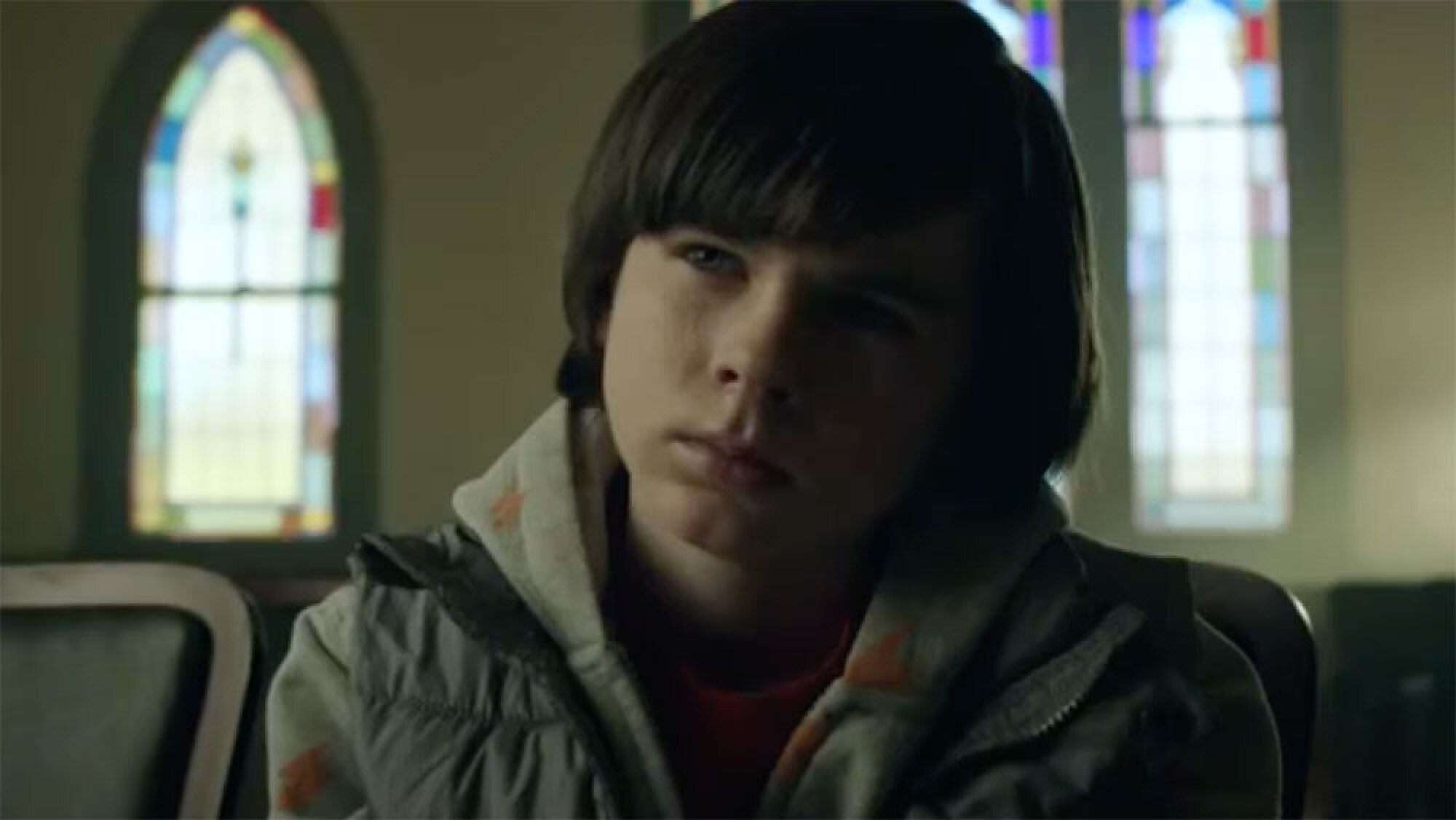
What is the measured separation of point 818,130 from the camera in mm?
568

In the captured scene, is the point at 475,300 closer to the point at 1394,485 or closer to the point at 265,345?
the point at 265,345

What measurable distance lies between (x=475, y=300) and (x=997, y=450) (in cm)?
235

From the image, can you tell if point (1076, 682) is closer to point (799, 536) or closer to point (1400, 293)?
point (799, 536)

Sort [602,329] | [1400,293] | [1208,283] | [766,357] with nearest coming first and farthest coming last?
1. [766,357]
2. [602,329]
3. [1400,293]
4. [1208,283]

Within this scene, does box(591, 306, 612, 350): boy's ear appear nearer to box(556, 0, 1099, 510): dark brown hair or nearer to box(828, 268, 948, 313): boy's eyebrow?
box(556, 0, 1099, 510): dark brown hair

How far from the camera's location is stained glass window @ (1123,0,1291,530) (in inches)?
118

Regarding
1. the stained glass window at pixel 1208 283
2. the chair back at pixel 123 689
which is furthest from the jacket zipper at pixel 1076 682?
the stained glass window at pixel 1208 283

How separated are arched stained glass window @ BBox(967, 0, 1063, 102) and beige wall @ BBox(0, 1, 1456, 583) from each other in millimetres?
470

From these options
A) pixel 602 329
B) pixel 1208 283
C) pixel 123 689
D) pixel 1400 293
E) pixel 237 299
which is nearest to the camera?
pixel 602 329

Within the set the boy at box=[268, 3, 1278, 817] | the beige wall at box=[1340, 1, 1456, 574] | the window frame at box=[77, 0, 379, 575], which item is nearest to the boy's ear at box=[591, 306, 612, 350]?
the boy at box=[268, 3, 1278, 817]

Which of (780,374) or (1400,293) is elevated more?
(1400,293)

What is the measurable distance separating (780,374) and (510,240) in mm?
2442

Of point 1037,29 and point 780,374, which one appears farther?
point 1037,29

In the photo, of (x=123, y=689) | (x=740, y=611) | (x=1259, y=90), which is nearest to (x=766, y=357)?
(x=740, y=611)
